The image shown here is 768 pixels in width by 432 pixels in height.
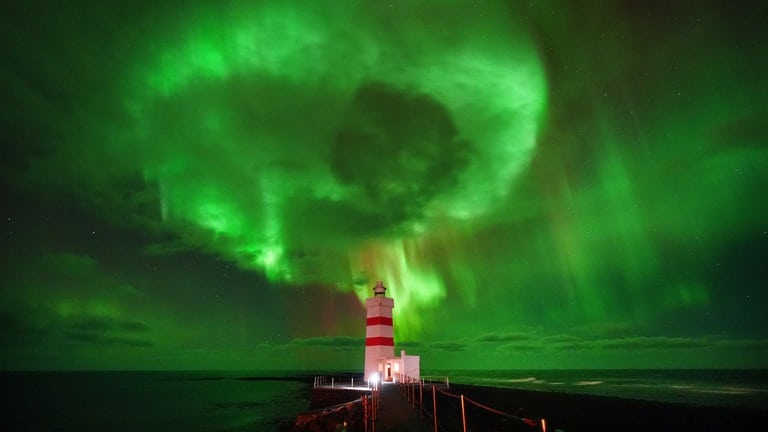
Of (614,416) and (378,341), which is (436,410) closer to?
(378,341)

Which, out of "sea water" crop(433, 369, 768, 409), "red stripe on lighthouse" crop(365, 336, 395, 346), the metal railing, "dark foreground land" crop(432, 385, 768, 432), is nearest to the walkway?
the metal railing

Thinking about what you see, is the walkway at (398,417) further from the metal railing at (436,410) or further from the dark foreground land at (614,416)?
the dark foreground land at (614,416)

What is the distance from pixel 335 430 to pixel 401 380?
49.4 ft

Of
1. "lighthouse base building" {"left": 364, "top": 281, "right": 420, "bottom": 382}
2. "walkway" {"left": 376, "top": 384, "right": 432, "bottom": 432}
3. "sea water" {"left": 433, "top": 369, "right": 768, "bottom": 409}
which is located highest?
"lighthouse base building" {"left": 364, "top": 281, "right": 420, "bottom": 382}

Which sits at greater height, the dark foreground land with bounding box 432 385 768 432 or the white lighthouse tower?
the white lighthouse tower

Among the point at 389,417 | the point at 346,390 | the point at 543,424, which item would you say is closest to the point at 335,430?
the point at 389,417

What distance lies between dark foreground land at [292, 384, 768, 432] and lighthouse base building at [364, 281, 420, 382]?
111 inches

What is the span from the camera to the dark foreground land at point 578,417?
Result: 18.8 m

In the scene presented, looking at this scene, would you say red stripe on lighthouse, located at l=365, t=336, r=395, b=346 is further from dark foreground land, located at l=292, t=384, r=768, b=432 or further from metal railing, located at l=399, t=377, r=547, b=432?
dark foreground land, located at l=292, t=384, r=768, b=432

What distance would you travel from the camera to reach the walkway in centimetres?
1395

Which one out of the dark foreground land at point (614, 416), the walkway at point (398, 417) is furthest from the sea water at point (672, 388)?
the walkway at point (398, 417)

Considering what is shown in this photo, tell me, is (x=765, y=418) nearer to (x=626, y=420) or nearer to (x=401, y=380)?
(x=626, y=420)

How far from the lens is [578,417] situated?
105 ft

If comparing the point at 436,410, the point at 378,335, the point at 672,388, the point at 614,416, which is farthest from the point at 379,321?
the point at 672,388
